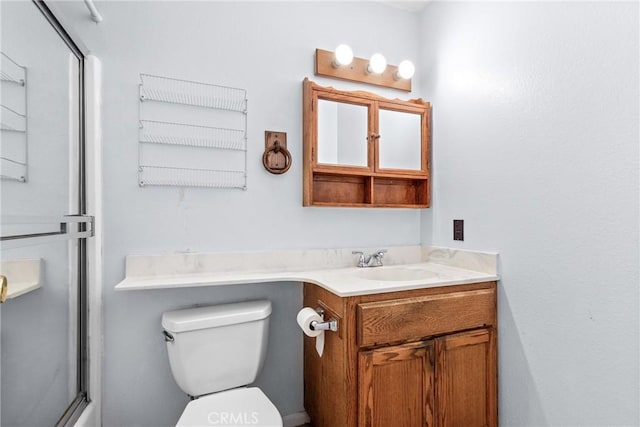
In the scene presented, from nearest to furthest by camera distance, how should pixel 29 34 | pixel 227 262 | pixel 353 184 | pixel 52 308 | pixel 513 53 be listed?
1. pixel 29 34
2. pixel 52 308
3. pixel 513 53
4. pixel 227 262
5. pixel 353 184

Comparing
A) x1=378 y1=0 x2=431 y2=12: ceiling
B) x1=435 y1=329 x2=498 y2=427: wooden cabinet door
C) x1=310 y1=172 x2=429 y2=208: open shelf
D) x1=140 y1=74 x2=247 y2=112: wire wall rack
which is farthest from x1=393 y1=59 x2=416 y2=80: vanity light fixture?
x1=435 y1=329 x2=498 y2=427: wooden cabinet door

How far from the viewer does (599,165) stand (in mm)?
1135

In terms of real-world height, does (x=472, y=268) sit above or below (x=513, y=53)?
below

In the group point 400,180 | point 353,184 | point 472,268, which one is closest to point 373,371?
point 472,268

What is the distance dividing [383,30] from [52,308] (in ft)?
6.98

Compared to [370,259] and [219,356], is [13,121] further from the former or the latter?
[370,259]

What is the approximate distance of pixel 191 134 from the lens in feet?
5.03

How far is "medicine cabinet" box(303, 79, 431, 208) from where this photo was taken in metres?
1.67

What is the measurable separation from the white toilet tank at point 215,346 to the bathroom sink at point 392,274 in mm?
573

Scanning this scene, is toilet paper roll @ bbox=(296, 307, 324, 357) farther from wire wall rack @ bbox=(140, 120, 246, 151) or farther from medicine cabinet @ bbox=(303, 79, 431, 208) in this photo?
wire wall rack @ bbox=(140, 120, 246, 151)

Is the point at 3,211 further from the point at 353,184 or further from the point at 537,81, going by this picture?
the point at 537,81

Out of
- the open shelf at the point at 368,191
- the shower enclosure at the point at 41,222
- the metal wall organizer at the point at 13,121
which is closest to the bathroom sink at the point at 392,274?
the open shelf at the point at 368,191

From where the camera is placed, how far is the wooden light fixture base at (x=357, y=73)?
1.74m

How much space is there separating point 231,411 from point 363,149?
4.41 ft
